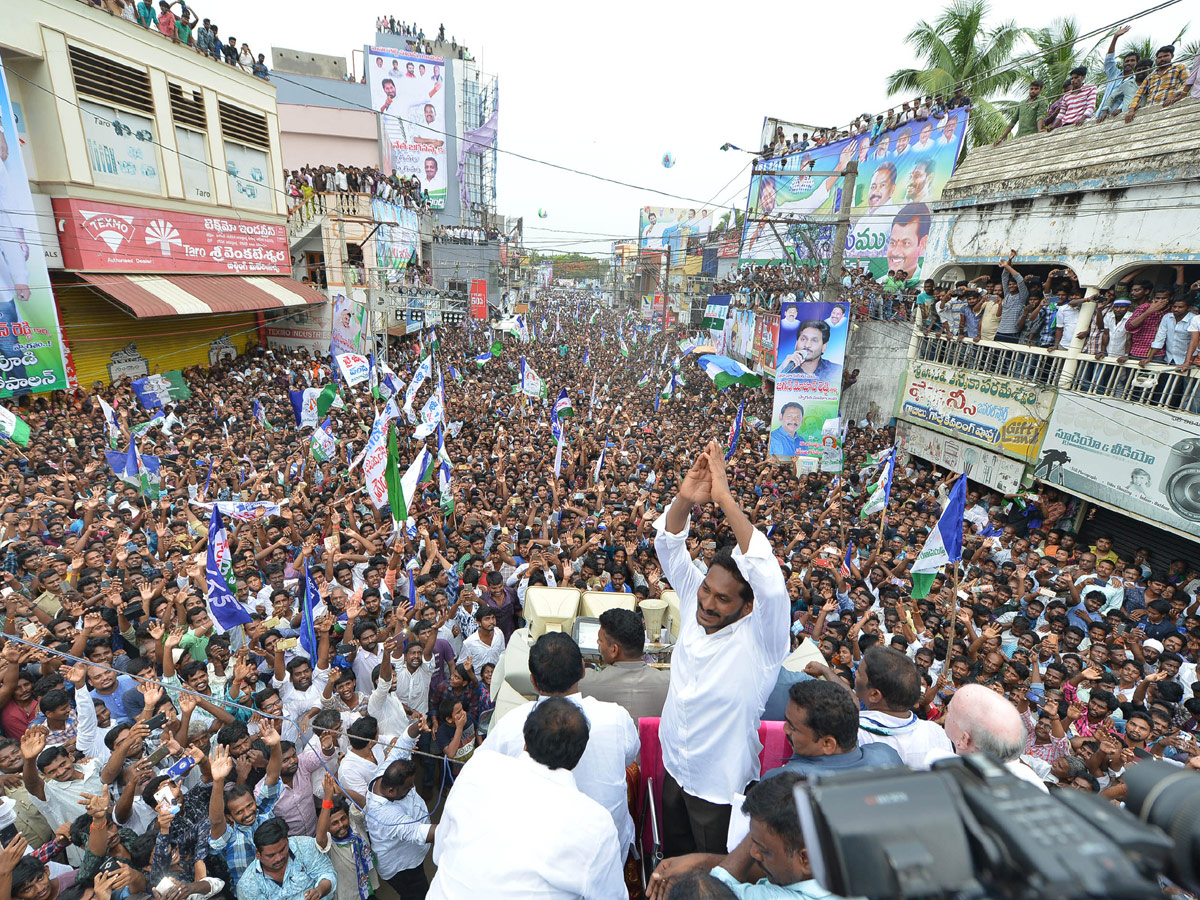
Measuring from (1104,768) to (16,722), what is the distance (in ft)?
22.9

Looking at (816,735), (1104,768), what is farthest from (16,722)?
(1104,768)

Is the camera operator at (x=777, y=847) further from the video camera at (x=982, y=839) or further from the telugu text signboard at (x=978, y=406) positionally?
the telugu text signboard at (x=978, y=406)

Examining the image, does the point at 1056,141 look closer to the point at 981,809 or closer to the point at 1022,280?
the point at 1022,280

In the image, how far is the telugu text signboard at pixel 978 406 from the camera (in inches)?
416

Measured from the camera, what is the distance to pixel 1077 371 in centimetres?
997

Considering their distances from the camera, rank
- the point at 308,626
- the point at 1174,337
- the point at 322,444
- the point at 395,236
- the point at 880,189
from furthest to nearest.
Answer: the point at 395,236, the point at 880,189, the point at 322,444, the point at 1174,337, the point at 308,626

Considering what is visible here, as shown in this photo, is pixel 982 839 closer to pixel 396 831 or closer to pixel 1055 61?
pixel 396 831

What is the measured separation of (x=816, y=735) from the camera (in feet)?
6.71

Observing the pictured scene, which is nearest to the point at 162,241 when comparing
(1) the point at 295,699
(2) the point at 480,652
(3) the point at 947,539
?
(1) the point at 295,699

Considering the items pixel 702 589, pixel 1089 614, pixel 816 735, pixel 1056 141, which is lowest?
pixel 1089 614

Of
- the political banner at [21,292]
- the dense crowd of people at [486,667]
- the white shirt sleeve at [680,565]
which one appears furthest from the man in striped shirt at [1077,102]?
the political banner at [21,292]

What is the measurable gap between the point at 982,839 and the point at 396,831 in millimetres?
3119

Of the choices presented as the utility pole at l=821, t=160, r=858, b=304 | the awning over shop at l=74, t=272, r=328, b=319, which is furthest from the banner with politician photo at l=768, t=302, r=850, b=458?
the awning over shop at l=74, t=272, r=328, b=319

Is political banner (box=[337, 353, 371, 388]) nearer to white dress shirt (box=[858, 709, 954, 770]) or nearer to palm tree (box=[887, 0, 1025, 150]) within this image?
white dress shirt (box=[858, 709, 954, 770])
